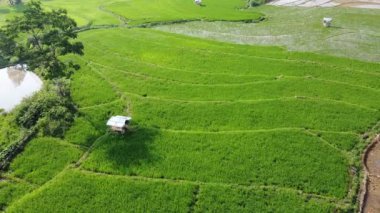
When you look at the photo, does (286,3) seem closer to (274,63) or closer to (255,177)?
(274,63)

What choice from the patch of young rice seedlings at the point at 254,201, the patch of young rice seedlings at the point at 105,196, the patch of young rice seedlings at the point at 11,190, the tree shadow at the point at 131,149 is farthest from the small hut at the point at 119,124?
the patch of young rice seedlings at the point at 254,201

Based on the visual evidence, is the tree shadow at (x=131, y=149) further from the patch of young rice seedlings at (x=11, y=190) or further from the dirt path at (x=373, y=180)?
the dirt path at (x=373, y=180)

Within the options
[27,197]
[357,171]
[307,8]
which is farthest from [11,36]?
[307,8]

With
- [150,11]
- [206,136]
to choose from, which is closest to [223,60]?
[206,136]

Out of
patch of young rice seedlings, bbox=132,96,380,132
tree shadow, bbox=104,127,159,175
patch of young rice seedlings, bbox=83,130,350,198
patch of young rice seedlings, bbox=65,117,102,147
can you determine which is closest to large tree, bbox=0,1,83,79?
patch of young rice seedlings, bbox=65,117,102,147

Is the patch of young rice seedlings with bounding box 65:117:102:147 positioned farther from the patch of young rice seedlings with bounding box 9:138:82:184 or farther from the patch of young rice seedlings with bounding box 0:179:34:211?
the patch of young rice seedlings with bounding box 0:179:34:211

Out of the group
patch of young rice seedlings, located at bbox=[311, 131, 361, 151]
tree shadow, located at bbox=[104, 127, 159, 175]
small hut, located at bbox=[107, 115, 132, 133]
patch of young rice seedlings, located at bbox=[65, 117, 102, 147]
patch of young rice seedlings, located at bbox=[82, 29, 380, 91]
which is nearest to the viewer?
tree shadow, located at bbox=[104, 127, 159, 175]
